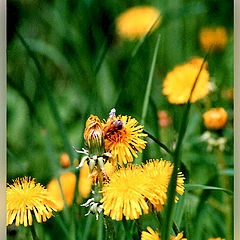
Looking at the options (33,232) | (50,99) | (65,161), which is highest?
(50,99)

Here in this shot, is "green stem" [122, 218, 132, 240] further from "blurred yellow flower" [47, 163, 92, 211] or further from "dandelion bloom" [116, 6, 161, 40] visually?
"dandelion bloom" [116, 6, 161, 40]

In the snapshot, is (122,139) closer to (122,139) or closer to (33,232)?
(122,139)

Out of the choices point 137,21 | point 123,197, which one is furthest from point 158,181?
point 137,21

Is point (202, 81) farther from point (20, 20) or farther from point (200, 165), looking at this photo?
point (20, 20)

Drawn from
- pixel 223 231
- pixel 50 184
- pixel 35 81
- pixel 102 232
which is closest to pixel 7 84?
pixel 35 81

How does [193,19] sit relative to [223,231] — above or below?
above

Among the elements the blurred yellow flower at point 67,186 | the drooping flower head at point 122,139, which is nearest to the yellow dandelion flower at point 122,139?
the drooping flower head at point 122,139
